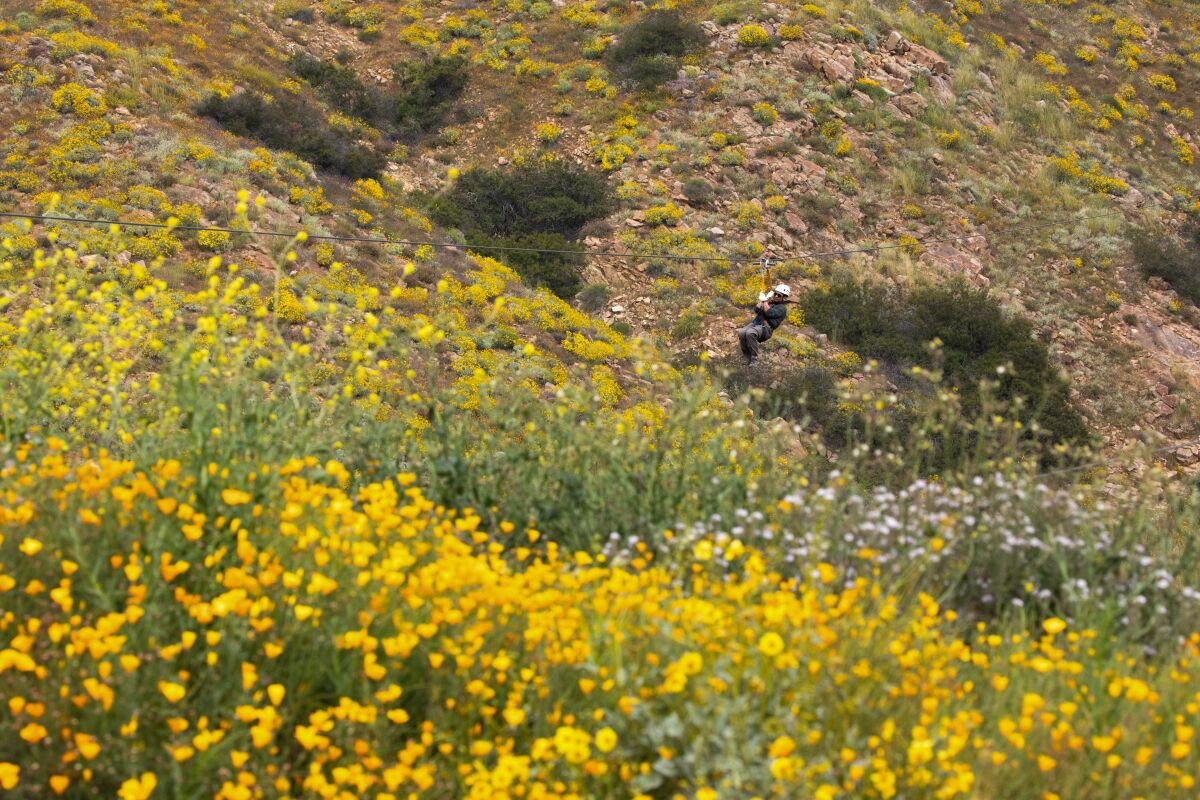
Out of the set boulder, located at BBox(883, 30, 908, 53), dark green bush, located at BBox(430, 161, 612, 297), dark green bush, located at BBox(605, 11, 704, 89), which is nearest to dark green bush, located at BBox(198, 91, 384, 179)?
dark green bush, located at BBox(430, 161, 612, 297)

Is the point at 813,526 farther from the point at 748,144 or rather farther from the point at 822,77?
the point at 822,77

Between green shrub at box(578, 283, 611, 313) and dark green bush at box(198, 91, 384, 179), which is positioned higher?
dark green bush at box(198, 91, 384, 179)

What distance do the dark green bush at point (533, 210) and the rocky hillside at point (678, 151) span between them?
15 cm

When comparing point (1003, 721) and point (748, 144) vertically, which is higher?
point (1003, 721)

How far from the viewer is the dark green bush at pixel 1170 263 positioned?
87.2 feet

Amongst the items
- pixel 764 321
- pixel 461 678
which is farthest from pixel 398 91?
pixel 461 678

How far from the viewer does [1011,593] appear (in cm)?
584

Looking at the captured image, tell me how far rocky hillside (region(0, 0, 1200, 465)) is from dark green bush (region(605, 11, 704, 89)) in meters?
0.11

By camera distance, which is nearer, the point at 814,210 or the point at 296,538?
the point at 296,538

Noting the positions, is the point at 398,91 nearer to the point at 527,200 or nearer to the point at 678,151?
the point at 527,200

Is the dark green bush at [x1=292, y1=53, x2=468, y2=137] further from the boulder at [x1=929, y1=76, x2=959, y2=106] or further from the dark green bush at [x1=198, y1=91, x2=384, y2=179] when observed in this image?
the boulder at [x1=929, y1=76, x2=959, y2=106]

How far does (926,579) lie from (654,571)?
1394 millimetres

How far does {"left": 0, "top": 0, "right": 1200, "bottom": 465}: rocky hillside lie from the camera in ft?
69.5

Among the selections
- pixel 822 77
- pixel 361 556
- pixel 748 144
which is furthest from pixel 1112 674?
pixel 822 77
